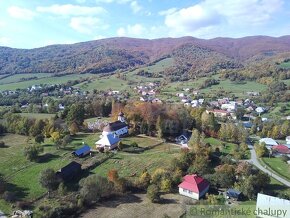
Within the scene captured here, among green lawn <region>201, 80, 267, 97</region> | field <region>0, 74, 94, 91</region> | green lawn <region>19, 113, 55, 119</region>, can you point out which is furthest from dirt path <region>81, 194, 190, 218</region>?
field <region>0, 74, 94, 91</region>

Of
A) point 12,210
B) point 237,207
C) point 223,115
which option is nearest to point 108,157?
point 12,210

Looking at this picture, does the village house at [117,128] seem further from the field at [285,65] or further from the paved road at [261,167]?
the field at [285,65]

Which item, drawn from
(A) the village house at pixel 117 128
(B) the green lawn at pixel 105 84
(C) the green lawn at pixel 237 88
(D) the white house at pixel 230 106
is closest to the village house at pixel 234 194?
(A) the village house at pixel 117 128

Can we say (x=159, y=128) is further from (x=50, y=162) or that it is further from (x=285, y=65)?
(x=285, y=65)

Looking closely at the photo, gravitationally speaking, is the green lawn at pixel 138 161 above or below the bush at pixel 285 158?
above

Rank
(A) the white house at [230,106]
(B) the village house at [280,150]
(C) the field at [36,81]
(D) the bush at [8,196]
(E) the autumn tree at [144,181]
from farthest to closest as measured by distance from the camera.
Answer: (C) the field at [36,81], (A) the white house at [230,106], (B) the village house at [280,150], (E) the autumn tree at [144,181], (D) the bush at [8,196]

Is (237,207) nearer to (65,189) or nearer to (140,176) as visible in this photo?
(140,176)
